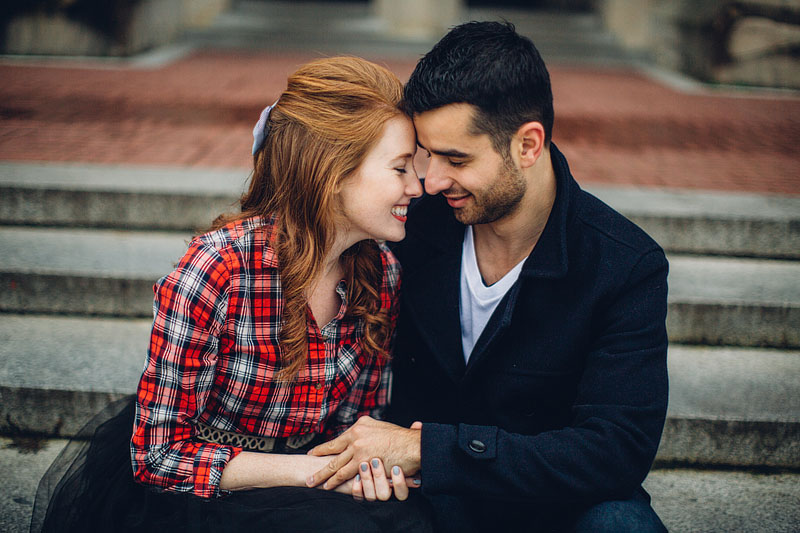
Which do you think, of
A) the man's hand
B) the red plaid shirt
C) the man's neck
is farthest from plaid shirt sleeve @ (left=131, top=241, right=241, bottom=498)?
the man's neck

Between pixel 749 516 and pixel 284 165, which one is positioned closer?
pixel 284 165

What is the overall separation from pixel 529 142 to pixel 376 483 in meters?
1.09

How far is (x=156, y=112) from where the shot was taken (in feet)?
19.3

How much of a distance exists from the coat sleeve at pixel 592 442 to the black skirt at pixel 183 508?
0.55 feet

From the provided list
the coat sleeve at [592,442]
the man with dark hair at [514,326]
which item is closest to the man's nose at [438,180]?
the man with dark hair at [514,326]

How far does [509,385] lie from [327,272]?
25.4 inches

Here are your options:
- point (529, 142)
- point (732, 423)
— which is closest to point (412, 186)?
point (529, 142)

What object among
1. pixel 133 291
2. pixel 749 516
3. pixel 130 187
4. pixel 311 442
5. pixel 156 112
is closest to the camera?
pixel 311 442

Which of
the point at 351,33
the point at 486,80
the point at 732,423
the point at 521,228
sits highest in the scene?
the point at 351,33

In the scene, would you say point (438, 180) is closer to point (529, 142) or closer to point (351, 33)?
point (529, 142)

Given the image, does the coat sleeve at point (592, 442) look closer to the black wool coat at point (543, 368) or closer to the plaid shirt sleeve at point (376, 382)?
the black wool coat at point (543, 368)

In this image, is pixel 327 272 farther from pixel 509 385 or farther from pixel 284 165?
pixel 509 385

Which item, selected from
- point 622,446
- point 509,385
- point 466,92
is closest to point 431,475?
point 509,385

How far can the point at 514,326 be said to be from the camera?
6.70 ft
